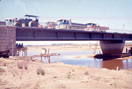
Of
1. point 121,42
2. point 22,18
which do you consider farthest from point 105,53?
point 22,18

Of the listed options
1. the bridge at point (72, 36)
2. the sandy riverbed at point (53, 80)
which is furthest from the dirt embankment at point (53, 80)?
the bridge at point (72, 36)

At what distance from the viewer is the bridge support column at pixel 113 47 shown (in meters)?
45.9

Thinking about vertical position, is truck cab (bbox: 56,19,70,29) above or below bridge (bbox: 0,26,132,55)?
above

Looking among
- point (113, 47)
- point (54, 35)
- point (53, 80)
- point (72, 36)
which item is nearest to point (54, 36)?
point (54, 35)

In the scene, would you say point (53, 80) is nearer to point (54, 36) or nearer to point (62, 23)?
point (54, 36)

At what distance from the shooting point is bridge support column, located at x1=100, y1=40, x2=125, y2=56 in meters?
45.9

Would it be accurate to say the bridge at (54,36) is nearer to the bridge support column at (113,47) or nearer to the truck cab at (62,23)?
the bridge support column at (113,47)

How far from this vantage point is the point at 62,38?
2992 centimetres

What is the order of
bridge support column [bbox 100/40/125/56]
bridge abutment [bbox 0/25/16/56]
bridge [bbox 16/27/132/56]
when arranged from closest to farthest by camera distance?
bridge abutment [bbox 0/25/16/56] < bridge [bbox 16/27/132/56] < bridge support column [bbox 100/40/125/56]

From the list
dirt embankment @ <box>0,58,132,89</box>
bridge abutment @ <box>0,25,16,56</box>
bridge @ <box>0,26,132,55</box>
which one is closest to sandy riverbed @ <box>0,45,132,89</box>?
dirt embankment @ <box>0,58,132,89</box>

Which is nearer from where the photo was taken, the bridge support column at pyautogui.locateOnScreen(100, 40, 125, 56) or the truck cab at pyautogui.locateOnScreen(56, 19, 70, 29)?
the truck cab at pyautogui.locateOnScreen(56, 19, 70, 29)

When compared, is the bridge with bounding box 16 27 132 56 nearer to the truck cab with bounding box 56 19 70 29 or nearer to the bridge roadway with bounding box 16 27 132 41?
the bridge roadway with bounding box 16 27 132 41

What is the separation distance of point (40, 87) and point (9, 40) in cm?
1438

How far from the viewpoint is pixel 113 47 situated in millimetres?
47062
